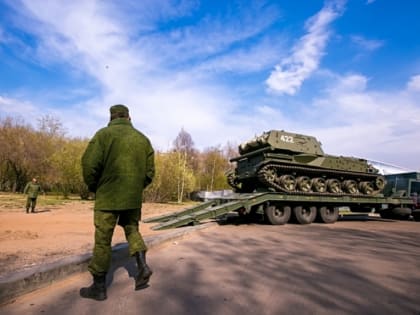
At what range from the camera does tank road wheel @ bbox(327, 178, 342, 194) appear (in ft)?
46.3

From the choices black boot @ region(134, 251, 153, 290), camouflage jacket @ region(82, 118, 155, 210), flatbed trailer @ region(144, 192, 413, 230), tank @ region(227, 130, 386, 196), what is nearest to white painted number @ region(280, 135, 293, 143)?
tank @ region(227, 130, 386, 196)

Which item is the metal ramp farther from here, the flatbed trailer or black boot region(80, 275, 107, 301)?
black boot region(80, 275, 107, 301)

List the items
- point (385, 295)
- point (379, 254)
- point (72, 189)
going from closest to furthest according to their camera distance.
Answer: point (385, 295), point (379, 254), point (72, 189)

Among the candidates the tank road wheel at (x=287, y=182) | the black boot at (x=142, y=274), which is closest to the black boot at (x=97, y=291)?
the black boot at (x=142, y=274)

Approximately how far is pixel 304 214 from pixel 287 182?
4.18ft

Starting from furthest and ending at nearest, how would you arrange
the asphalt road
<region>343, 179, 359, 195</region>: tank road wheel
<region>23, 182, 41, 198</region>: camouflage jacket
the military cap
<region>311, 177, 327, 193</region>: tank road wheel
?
<region>23, 182, 41, 198</region>: camouflage jacket → <region>343, 179, 359, 195</region>: tank road wheel → <region>311, 177, 327, 193</region>: tank road wheel → the military cap → the asphalt road

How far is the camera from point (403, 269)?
513cm

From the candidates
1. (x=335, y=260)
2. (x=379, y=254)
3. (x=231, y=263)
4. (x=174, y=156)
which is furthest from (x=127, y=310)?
(x=174, y=156)

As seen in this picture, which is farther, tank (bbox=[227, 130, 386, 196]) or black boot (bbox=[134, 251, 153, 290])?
tank (bbox=[227, 130, 386, 196])

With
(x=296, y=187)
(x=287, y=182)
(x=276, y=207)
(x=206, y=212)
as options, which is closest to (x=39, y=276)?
(x=206, y=212)

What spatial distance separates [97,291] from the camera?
362cm

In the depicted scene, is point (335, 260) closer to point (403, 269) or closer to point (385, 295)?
point (403, 269)

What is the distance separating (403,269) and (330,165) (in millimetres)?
9234

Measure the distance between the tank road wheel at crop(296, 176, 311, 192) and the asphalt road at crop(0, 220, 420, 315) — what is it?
643cm
